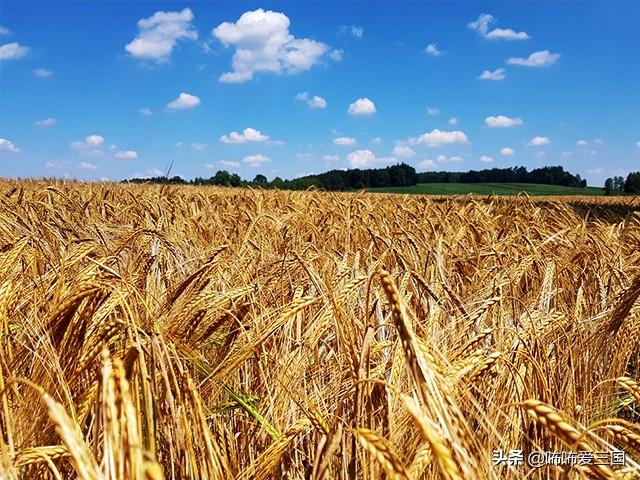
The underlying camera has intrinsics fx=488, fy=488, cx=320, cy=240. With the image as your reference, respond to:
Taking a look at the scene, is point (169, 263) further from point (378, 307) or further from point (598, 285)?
point (598, 285)

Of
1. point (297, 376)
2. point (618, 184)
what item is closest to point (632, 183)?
point (618, 184)

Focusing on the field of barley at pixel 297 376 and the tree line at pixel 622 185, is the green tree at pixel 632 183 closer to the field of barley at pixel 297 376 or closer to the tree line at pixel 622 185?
the tree line at pixel 622 185

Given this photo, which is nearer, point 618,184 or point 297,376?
point 297,376

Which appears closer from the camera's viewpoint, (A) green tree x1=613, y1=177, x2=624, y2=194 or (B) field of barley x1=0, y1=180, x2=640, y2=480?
(B) field of barley x1=0, y1=180, x2=640, y2=480

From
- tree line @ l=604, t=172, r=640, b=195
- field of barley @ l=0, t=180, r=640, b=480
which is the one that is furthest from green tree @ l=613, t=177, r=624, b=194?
field of barley @ l=0, t=180, r=640, b=480

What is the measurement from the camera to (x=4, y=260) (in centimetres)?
137

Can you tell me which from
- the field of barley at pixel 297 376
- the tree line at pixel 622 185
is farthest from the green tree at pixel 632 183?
the field of barley at pixel 297 376

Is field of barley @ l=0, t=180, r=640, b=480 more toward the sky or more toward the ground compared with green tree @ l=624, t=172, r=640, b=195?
more toward the ground

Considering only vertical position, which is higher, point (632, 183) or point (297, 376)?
point (632, 183)

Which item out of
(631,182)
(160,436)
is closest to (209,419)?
(160,436)

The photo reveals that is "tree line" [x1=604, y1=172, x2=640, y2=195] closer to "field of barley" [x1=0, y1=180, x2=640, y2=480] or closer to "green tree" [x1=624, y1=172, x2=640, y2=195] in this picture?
"green tree" [x1=624, y1=172, x2=640, y2=195]

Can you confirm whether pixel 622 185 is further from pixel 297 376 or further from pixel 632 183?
pixel 297 376

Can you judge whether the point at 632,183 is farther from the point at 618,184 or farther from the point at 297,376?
the point at 297,376

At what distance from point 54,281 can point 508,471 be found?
137 cm
